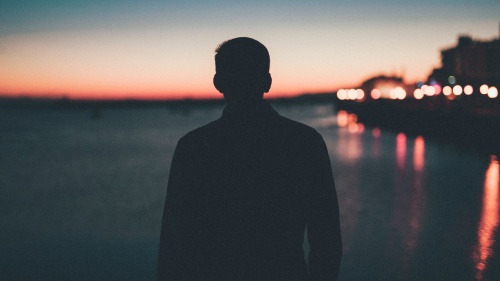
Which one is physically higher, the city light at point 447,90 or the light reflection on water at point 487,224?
the city light at point 447,90

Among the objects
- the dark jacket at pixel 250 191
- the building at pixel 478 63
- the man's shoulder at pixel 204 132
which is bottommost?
the dark jacket at pixel 250 191

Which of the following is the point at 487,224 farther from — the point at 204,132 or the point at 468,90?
the point at 468,90

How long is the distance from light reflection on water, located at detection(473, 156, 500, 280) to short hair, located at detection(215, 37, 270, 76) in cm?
466

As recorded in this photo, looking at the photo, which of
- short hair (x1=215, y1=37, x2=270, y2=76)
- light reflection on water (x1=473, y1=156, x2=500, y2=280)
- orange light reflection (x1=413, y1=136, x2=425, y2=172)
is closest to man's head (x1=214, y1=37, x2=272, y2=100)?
short hair (x1=215, y1=37, x2=270, y2=76)

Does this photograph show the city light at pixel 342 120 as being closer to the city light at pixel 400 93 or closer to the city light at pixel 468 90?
the city light at pixel 400 93

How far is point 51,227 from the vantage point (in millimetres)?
8672

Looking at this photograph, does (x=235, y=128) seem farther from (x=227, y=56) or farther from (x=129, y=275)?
(x=129, y=275)

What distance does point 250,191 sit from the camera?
171 centimetres

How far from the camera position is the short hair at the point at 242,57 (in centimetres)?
170

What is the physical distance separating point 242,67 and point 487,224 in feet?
24.2

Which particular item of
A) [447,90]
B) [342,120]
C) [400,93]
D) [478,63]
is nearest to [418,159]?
[447,90]

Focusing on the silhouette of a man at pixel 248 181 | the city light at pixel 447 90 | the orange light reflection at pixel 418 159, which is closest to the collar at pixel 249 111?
the silhouette of a man at pixel 248 181

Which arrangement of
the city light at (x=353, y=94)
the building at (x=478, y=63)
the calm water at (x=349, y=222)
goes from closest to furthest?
the calm water at (x=349, y=222), the building at (x=478, y=63), the city light at (x=353, y=94)

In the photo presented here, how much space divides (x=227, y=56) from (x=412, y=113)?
37383 mm
